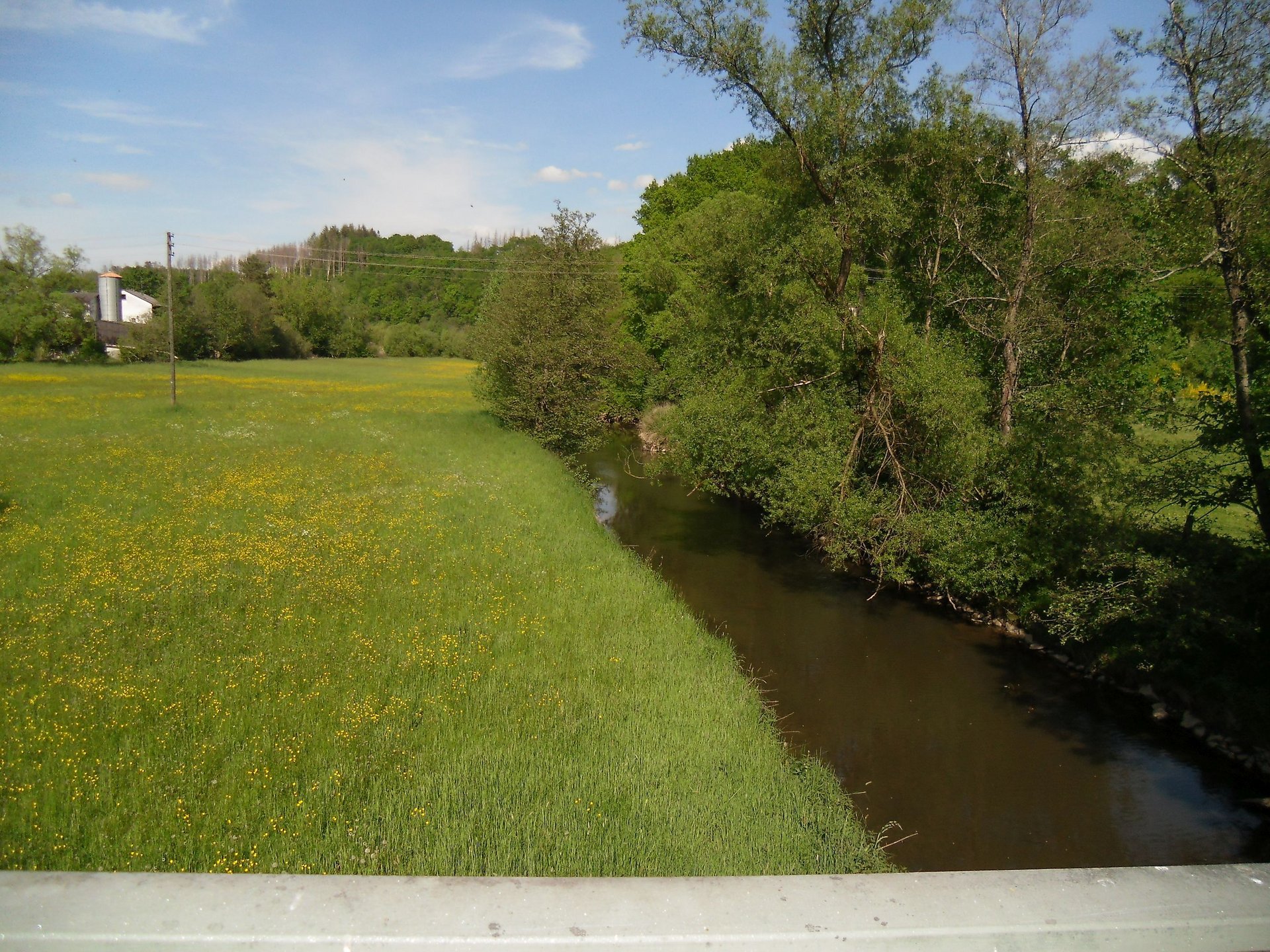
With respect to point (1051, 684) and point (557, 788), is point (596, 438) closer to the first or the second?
point (1051, 684)

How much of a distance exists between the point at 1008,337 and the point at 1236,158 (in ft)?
19.4

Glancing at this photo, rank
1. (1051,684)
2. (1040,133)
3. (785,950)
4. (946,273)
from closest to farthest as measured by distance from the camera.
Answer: (785,950)
(1051,684)
(1040,133)
(946,273)

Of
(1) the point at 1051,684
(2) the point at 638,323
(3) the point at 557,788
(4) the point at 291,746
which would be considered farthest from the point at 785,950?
(2) the point at 638,323

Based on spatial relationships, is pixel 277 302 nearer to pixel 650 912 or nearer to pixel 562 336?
pixel 562 336

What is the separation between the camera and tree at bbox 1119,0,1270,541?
1080cm

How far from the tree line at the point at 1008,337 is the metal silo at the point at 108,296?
7494 centimetres

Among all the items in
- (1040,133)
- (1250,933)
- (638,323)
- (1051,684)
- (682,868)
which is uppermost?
(1040,133)

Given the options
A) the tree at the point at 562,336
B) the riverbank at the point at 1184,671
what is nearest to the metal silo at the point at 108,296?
the tree at the point at 562,336

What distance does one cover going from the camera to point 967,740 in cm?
1145

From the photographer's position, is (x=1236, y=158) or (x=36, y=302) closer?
(x=1236, y=158)

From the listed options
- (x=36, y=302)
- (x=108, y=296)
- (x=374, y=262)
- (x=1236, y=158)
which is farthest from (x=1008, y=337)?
(x=374, y=262)

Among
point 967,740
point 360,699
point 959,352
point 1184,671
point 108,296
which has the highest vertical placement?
point 108,296

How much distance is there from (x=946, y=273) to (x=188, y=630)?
1744 centimetres

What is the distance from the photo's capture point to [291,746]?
7.96 meters
